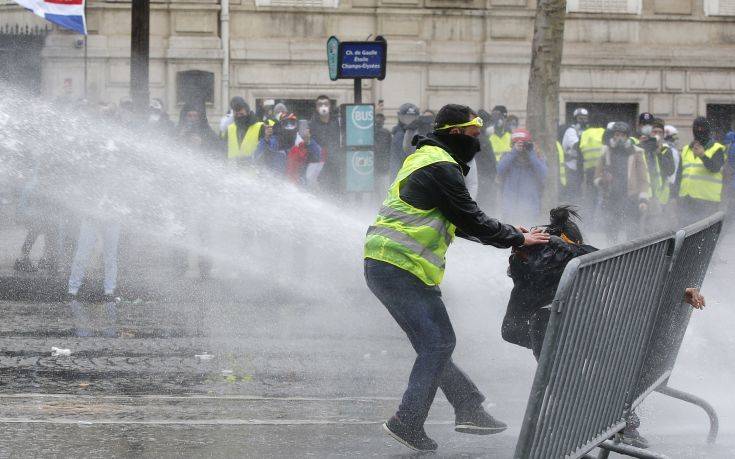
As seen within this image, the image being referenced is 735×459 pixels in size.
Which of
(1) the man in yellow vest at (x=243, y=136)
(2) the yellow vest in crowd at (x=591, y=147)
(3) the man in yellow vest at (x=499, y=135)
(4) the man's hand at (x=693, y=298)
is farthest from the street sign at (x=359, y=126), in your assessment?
(4) the man's hand at (x=693, y=298)

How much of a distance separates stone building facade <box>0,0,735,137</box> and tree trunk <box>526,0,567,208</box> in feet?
21.5

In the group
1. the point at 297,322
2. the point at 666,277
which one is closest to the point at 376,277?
the point at 666,277

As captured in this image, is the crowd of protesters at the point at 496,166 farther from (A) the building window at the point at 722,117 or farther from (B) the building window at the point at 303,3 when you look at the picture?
(A) the building window at the point at 722,117

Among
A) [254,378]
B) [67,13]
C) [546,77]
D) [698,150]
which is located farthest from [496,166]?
[254,378]

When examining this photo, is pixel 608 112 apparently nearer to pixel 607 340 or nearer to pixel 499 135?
pixel 499 135

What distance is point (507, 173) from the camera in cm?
1420

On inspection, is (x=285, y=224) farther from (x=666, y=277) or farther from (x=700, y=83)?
(x=700, y=83)

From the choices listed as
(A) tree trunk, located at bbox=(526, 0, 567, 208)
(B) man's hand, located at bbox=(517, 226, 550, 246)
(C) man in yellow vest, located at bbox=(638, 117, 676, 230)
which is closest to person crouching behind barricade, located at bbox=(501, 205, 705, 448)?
(B) man's hand, located at bbox=(517, 226, 550, 246)

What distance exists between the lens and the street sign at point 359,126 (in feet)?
47.1

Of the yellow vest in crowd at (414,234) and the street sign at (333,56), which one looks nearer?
the yellow vest in crowd at (414,234)

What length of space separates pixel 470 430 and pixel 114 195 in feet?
22.8

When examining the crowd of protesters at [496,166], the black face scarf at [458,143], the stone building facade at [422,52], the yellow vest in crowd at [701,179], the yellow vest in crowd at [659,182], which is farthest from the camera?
the stone building facade at [422,52]

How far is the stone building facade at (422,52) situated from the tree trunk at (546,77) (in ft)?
21.5

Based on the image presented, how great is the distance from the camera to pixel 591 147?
16.7 meters
